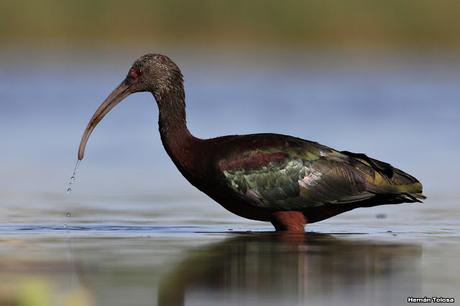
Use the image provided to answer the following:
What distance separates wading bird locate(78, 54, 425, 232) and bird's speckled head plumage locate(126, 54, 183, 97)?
19 cm

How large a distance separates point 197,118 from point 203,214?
1028cm

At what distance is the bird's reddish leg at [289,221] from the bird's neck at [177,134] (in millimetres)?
856

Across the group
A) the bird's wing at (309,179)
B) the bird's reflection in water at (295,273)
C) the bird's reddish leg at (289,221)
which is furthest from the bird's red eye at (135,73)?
the bird's reflection in water at (295,273)

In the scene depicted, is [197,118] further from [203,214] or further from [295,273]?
[295,273]

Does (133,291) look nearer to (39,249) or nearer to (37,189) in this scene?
(39,249)

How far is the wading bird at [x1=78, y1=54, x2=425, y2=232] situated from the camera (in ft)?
40.8

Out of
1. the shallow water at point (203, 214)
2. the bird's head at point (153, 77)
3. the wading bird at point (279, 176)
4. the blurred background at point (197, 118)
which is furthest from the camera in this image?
the bird's head at point (153, 77)

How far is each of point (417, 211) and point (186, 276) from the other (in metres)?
4.91

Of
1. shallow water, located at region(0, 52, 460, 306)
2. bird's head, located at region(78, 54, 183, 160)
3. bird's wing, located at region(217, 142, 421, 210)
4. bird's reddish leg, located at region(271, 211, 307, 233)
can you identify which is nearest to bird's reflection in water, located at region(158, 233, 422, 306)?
shallow water, located at region(0, 52, 460, 306)

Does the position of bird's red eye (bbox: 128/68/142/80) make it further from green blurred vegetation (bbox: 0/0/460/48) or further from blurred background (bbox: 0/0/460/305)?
green blurred vegetation (bbox: 0/0/460/48)

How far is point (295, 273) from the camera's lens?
984cm

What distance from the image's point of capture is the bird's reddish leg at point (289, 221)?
12.6 m

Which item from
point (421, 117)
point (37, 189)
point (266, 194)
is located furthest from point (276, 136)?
point (421, 117)

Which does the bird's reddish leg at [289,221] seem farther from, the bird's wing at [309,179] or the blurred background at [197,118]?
the blurred background at [197,118]
